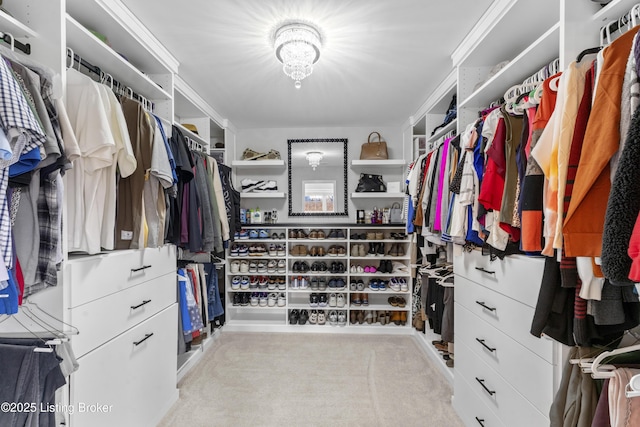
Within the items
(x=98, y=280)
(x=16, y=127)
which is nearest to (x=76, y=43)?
(x=16, y=127)

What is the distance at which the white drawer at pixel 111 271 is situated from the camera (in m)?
1.11

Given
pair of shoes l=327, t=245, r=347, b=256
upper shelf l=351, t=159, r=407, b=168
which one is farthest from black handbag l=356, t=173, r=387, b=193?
pair of shoes l=327, t=245, r=347, b=256

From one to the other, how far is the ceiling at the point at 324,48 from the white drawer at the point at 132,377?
1670 millimetres

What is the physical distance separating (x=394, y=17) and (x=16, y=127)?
1.61 meters

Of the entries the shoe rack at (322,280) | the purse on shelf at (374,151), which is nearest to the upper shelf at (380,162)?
the purse on shelf at (374,151)

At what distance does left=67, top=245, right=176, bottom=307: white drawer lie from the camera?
1106mm

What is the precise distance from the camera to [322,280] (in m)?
3.05

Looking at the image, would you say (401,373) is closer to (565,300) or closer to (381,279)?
(381,279)

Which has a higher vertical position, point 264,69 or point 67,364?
point 264,69

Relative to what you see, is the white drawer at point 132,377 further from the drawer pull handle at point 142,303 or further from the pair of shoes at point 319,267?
the pair of shoes at point 319,267

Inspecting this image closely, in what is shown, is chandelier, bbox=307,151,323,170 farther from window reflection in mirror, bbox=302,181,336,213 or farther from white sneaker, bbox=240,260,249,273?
white sneaker, bbox=240,260,249,273

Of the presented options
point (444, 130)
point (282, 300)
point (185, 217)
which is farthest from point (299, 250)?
point (444, 130)

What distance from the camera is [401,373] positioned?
2.16m

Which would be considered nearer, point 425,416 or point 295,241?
point 425,416
